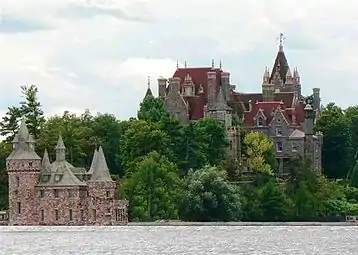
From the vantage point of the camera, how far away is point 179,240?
105 meters

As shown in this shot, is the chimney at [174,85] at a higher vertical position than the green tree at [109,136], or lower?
higher

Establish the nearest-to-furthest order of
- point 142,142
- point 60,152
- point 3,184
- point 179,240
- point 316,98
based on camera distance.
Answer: point 179,240 < point 60,152 < point 3,184 < point 142,142 < point 316,98

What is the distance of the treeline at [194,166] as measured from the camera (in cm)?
12438

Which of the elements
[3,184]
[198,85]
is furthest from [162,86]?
[3,184]

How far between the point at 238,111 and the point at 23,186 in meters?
23.1

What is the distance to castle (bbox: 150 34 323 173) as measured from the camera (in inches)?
5581

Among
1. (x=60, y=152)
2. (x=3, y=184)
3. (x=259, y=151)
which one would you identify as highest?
(x=259, y=151)

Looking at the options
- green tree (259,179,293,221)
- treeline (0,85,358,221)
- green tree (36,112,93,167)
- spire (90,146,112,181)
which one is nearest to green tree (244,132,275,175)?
treeline (0,85,358,221)

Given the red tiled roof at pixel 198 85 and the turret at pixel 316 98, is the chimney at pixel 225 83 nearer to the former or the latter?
the red tiled roof at pixel 198 85

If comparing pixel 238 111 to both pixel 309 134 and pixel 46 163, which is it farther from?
pixel 46 163

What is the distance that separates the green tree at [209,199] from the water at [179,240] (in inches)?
38.5

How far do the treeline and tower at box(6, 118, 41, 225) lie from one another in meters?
5.16

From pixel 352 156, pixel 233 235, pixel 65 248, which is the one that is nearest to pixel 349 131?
pixel 352 156

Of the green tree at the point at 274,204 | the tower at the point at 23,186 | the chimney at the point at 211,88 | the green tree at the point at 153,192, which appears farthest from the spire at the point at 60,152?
the chimney at the point at 211,88
